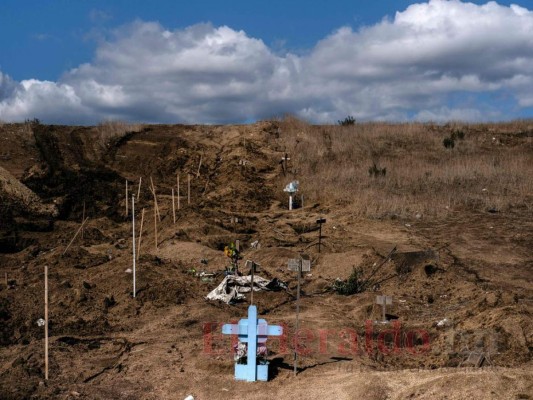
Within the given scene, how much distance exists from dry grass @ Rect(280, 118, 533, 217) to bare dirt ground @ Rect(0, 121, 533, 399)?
15.2 inches

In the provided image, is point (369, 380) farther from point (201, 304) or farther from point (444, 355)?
point (201, 304)

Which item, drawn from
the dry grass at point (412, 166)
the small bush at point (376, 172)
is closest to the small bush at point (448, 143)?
the dry grass at point (412, 166)

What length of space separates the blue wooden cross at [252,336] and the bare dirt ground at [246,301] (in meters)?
0.13

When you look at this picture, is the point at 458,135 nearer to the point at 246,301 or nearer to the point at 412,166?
the point at 412,166

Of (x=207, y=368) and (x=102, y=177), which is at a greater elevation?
(x=102, y=177)

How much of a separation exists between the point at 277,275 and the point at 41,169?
13.7 meters

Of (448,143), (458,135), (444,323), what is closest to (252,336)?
(444,323)

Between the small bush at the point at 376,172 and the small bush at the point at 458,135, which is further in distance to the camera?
the small bush at the point at 458,135

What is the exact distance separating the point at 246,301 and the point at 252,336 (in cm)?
399

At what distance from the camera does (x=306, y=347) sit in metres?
7.69

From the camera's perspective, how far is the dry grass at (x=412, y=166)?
18281mm

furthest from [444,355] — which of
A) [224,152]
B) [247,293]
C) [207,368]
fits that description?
[224,152]

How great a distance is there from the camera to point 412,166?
23.6 meters

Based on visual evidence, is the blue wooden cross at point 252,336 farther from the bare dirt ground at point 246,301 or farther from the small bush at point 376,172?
the small bush at point 376,172
